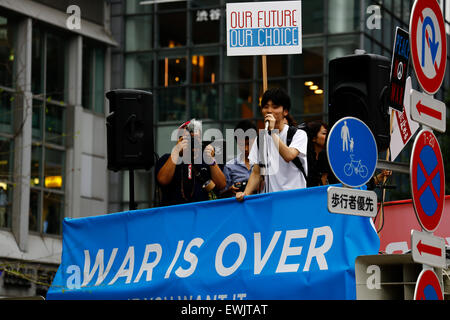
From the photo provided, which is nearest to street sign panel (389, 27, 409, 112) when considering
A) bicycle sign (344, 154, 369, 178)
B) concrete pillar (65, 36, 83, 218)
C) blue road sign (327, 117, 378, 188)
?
blue road sign (327, 117, 378, 188)

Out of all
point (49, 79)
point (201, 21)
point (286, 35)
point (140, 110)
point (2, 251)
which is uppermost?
point (201, 21)

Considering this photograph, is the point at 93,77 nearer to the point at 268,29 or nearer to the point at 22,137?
the point at 22,137

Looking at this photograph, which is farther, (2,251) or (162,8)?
(162,8)

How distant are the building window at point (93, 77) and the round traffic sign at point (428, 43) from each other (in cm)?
2408

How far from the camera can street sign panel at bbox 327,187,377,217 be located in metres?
5.30

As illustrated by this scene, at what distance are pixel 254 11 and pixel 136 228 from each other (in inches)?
107

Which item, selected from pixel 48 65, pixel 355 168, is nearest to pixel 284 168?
pixel 355 168

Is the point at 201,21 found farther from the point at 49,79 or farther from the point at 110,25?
the point at 49,79

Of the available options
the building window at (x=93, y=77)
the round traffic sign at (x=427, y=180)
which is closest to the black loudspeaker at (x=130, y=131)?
the round traffic sign at (x=427, y=180)

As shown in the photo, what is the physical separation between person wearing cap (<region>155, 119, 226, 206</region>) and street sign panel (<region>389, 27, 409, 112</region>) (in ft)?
8.71

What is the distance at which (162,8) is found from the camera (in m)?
29.8

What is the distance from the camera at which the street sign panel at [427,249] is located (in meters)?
5.01

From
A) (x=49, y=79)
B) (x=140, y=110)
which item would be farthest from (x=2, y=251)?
(x=140, y=110)

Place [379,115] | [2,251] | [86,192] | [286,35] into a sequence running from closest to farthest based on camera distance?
[379,115], [286,35], [2,251], [86,192]
